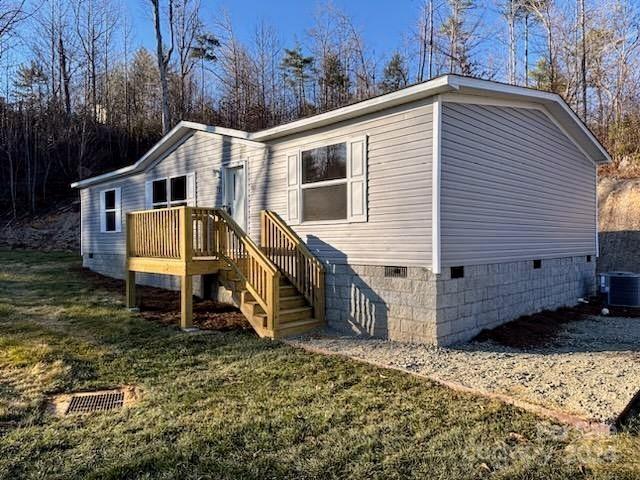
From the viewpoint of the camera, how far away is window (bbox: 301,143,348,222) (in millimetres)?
6918

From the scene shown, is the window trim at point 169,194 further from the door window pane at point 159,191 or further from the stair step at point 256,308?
the stair step at point 256,308

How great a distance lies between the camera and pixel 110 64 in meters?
23.9

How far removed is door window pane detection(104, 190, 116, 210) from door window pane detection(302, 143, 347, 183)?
763cm

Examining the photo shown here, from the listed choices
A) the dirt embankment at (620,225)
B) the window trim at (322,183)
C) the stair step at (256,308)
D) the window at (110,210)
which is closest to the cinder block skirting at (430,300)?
the window trim at (322,183)

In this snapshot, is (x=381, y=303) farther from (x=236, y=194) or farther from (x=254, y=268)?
(x=236, y=194)

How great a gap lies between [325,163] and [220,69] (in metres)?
17.4

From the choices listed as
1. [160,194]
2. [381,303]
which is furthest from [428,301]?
[160,194]

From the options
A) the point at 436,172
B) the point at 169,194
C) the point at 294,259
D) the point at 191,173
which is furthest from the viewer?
the point at 169,194

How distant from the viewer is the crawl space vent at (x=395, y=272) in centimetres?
611

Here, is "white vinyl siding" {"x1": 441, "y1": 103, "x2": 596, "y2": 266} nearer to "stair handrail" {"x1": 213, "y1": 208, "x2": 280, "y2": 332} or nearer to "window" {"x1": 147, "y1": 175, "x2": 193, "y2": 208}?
"stair handrail" {"x1": 213, "y1": 208, "x2": 280, "y2": 332}

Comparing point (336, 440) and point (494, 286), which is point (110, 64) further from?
point (336, 440)

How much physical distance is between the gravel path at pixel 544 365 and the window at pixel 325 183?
1.97 meters

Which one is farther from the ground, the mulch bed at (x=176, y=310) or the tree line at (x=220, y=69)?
the tree line at (x=220, y=69)

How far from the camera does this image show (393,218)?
6.23 metres
